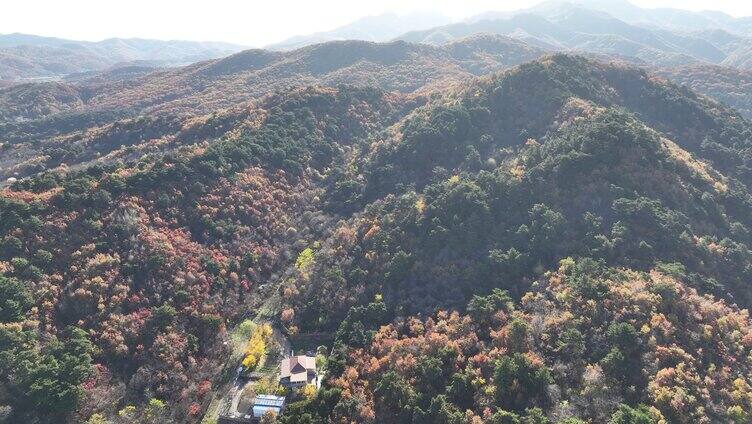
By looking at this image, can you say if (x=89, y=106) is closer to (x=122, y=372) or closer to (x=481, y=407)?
(x=122, y=372)

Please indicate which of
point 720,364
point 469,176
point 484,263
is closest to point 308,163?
point 469,176

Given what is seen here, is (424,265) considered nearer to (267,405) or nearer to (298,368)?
(298,368)

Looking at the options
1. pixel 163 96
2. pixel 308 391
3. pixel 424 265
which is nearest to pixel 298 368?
pixel 308 391

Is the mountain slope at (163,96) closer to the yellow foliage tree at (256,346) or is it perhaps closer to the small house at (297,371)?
the yellow foliage tree at (256,346)

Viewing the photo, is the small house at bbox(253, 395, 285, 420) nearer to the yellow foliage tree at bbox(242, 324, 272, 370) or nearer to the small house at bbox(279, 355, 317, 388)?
the small house at bbox(279, 355, 317, 388)

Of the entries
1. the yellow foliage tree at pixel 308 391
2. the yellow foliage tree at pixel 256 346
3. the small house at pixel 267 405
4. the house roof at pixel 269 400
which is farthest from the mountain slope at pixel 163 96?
the yellow foliage tree at pixel 308 391

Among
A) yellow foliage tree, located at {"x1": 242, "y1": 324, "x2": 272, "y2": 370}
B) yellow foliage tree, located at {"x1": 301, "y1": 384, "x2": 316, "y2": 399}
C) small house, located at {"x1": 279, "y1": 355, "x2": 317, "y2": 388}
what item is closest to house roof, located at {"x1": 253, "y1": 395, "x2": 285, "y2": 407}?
small house, located at {"x1": 279, "y1": 355, "x2": 317, "y2": 388}
